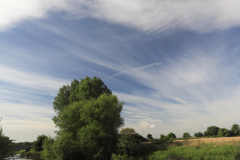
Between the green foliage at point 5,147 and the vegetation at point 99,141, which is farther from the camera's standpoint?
the vegetation at point 99,141

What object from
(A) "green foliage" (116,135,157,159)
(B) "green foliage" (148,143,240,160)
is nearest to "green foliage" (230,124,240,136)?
(B) "green foliage" (148,143,240,160)

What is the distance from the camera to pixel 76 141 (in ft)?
104

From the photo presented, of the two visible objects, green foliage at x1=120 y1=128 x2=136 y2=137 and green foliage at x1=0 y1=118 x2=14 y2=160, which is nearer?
green foliage at x1=0 y1=118 x2=14 y2=160

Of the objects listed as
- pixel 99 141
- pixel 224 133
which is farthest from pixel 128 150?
pixel 224 133

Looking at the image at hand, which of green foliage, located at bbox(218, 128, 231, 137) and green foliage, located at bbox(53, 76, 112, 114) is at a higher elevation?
green foliage, located at bbox(53, 76, 112, 114)

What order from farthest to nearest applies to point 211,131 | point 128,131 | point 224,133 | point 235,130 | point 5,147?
point 211,131 → point 235,130 → point 224,133 → point 128,131 → point 5,147

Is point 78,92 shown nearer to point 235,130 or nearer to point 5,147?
point 5,147

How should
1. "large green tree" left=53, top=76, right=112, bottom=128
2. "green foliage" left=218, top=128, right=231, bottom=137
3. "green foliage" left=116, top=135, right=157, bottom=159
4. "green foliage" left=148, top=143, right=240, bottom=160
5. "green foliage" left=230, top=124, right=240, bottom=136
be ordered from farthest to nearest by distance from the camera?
"green foliage" left=230, top=124, right=240, bottom=136 < "green foliage" left=218, top=128, right=231, bottom=137 < "large green tree" left=53, top=76, right=112, bottom=128 < "green foliage" left=116, top=135, right=157, bottom=159 < "green foliage" left=148, top=143, right=240, bottom=160

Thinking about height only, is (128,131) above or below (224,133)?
above

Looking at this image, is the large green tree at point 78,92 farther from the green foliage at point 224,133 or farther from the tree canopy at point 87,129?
the green foliage at point 224,133

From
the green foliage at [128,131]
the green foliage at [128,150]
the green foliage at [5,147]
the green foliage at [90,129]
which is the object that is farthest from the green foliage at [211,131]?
the green foliage at [5,147]

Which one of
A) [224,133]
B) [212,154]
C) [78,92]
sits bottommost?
[212,154]

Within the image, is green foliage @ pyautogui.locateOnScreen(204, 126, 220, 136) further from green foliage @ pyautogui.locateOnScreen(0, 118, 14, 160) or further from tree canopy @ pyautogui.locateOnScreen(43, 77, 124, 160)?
green foliage @ pyautogui.locateOnScreen(0, 118, 14, 160)

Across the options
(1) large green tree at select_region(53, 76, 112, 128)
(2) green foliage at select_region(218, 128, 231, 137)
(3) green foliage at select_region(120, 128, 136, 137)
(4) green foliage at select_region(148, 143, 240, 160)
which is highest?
(1) large green tree at select_region(53, 76, 112, 128)
